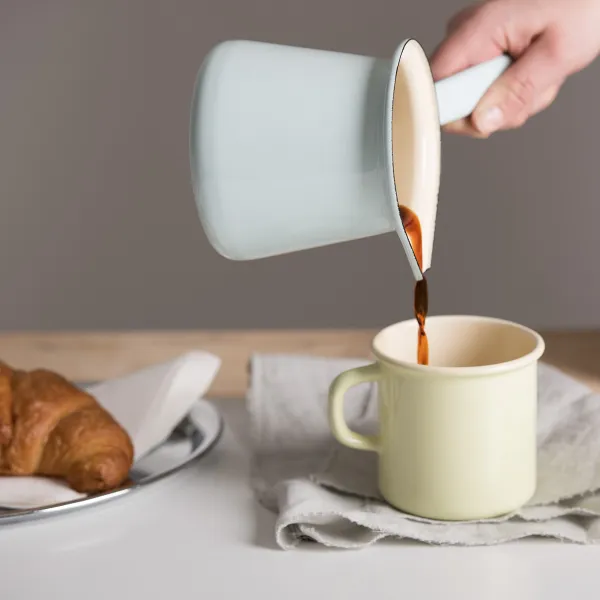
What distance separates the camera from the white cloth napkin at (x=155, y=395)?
0.82m

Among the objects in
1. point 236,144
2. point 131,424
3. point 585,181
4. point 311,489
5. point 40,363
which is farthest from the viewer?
point 585,181

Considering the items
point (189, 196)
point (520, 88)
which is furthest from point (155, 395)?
point (189, 196)

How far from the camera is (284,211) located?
60cm

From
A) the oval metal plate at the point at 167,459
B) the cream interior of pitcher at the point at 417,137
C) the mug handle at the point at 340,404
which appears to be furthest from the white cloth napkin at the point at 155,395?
the cream interior of pitcher at the point at 417,137

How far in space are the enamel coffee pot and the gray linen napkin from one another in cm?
20

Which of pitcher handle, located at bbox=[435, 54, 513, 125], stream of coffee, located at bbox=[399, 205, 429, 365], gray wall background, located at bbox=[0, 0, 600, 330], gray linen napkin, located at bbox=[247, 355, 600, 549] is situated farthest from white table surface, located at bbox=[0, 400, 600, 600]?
gray wall background, located at bbox=[0, 0, 600, 330]

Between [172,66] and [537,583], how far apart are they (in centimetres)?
145

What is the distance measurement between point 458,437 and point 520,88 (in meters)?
0.33

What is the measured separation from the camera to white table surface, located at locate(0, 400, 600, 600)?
612 mm

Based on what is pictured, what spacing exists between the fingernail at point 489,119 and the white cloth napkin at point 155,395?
310 mm

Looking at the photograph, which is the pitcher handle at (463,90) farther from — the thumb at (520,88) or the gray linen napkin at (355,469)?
the gray linen napkin at (355,469)

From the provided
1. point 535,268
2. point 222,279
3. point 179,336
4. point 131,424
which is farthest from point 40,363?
point 535,268

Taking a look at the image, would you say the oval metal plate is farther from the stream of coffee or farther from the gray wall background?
the gray wall background

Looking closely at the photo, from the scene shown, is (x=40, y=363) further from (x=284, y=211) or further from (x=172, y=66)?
A: (x=172, y=66)
